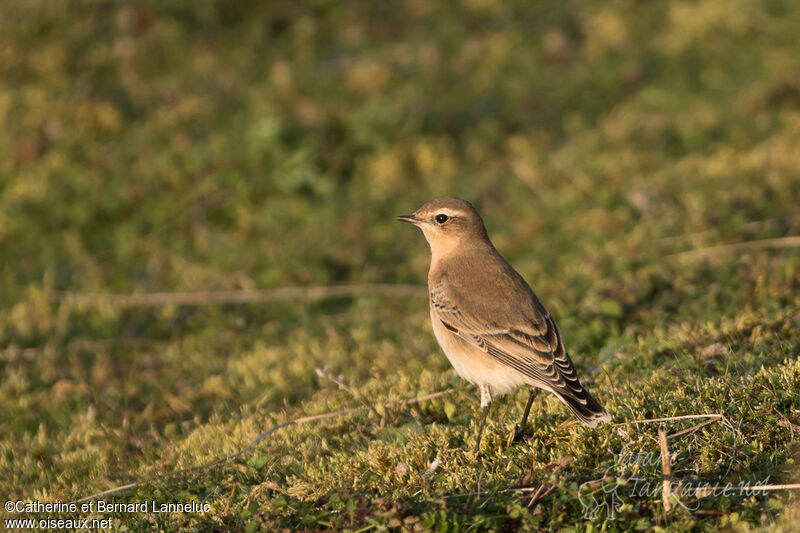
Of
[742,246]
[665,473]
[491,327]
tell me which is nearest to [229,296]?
[491,327]

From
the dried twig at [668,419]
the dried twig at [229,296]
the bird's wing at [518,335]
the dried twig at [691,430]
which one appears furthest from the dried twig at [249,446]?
the dried twig at [229,296]

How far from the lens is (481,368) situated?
6711 mm

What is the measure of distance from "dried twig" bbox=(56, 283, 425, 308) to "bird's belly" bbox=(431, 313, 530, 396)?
4.07 m

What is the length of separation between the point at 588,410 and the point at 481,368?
102 cm

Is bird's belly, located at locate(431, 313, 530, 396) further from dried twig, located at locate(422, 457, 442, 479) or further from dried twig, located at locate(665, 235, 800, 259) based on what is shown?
dried twig, located at locate(665, 235, 800, 259)

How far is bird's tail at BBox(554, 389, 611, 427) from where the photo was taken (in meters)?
5.93

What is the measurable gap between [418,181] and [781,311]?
650 centimetres

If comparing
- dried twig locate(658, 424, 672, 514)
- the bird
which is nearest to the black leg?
the bird

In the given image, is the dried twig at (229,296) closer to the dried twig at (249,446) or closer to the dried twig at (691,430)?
the dried twig at (249,446)

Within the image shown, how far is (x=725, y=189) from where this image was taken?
37.3 feet

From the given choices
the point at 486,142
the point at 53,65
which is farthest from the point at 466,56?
the point at 53,65

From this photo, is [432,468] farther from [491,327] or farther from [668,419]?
[668,419]

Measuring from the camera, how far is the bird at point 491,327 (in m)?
6.27

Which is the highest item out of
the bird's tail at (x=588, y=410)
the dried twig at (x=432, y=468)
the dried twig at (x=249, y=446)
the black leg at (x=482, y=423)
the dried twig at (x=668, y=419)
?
the bird's tail at (x=588, y=410)
